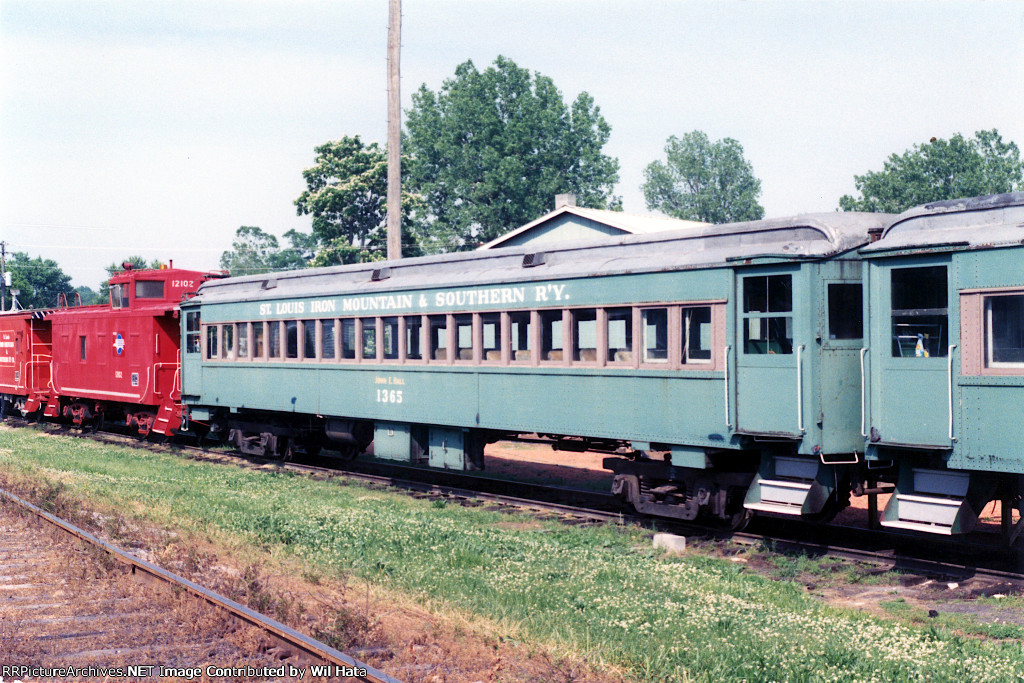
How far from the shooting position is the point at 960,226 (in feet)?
32.5

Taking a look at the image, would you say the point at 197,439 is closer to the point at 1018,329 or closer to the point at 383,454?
the point at 383,454

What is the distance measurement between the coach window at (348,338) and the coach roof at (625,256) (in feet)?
1.79

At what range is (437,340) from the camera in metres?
15.5

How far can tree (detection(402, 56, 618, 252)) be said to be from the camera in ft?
212

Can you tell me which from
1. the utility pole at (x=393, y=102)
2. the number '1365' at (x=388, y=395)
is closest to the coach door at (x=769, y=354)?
the number '1365' at (x=388, y=395)

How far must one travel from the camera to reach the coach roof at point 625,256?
35.6 feet

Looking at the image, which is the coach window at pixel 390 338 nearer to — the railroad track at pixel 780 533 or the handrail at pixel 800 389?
the railroad track at pixel 780 533

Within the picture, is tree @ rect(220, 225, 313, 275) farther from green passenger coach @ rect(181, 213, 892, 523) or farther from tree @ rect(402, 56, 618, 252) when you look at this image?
green passenger coach @ rect(181, 213, 892, 523)

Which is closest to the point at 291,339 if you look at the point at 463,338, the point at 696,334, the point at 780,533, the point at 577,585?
the point at 463,338

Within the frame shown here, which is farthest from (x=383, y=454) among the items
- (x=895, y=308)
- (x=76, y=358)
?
(x=76, y=358)

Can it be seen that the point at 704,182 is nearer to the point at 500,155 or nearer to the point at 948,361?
the point at 500,155

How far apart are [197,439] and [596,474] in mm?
11378

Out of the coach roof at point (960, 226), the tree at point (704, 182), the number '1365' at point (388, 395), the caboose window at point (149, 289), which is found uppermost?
the tree at point (704, 182)

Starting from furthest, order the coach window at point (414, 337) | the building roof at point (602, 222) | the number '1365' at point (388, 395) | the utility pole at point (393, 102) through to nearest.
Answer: the building roof at point (602, 222) → the utility pole at point (393, 102) → the number '1365' at point (388, 395) → the coach window at point (414, 337)
